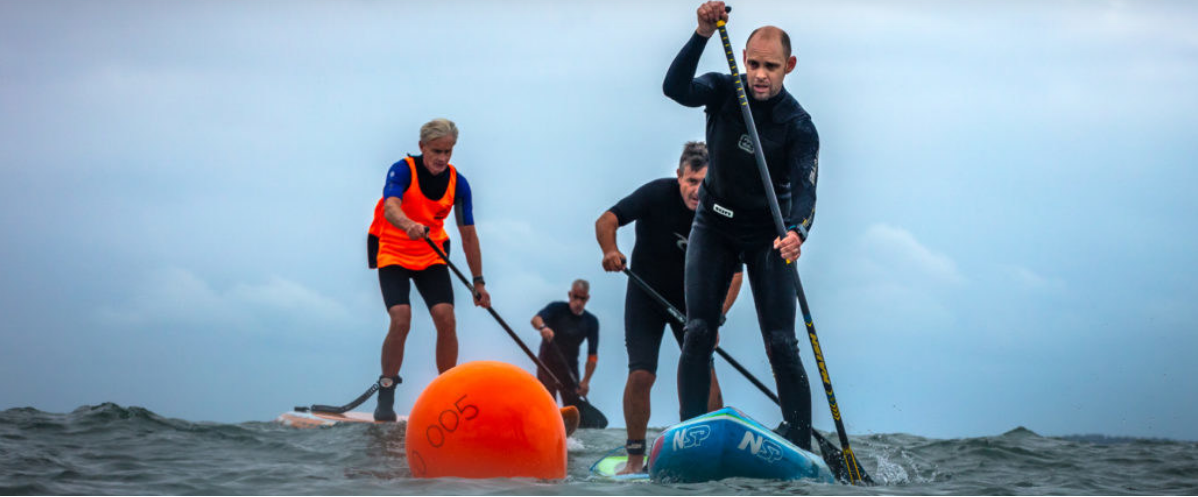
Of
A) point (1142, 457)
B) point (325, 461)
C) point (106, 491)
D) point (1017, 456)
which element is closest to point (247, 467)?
point (325, 461)

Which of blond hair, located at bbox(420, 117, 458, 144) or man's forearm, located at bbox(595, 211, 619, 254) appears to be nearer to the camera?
man's forearm, located at bbox(595, 211, 619, 254)

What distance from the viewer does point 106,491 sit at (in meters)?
4.78

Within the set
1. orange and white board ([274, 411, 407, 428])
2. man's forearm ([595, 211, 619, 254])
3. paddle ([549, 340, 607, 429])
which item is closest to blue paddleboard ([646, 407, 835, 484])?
man's forearm ([595, 211, 619, 254])

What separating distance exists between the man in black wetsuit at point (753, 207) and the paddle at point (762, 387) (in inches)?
11.4

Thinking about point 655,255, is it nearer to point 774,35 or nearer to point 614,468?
point 614,468

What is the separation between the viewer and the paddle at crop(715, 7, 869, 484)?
497 centimetres

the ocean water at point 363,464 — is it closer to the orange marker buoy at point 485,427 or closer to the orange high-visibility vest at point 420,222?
the orange marker buoy at point 485,427

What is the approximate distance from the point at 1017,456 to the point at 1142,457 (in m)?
0.91

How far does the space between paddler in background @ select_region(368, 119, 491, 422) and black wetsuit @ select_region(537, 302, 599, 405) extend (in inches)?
130

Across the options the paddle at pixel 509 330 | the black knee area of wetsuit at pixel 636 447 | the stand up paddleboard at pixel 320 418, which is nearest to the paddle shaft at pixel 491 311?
the paddle at pixel 509 330

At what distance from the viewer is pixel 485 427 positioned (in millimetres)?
4676

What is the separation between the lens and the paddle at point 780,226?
4.97 meters

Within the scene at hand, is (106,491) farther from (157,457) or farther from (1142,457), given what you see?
(1142,457)

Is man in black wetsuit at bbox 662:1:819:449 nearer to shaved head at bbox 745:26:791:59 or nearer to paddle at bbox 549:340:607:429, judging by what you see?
shaved head at bbox 745:26:791:59
